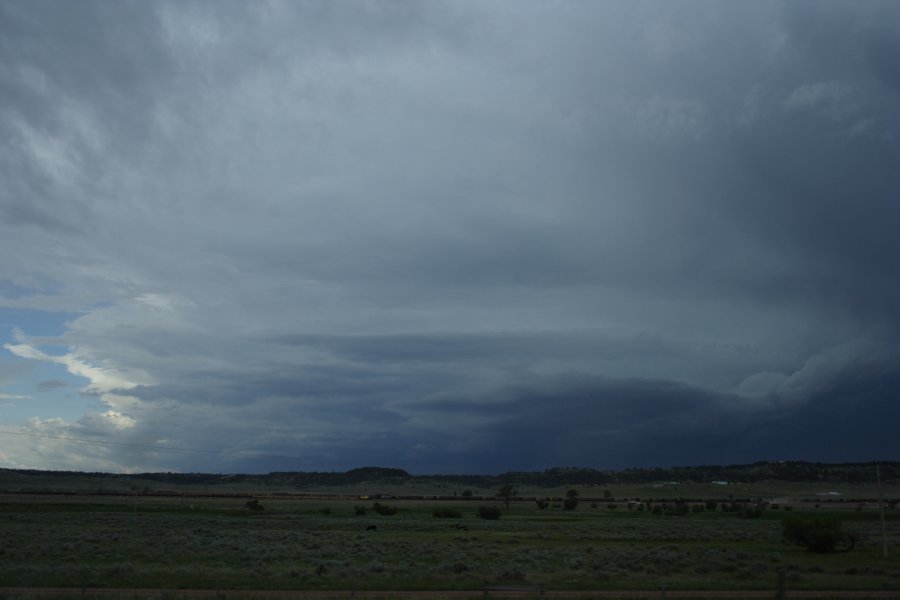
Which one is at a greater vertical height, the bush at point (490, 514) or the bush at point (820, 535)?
the bush at point (820, 535)

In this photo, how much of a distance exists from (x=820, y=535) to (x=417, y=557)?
24.5 m

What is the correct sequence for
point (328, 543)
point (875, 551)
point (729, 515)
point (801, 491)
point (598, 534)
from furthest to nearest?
point (801, 491) < point (729, 515) < point (598, 534) < point (328, 543) < point (875, 551)

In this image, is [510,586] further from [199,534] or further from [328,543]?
[199,534]

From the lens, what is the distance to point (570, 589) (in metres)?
29.5

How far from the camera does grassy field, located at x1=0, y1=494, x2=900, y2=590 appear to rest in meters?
31.7

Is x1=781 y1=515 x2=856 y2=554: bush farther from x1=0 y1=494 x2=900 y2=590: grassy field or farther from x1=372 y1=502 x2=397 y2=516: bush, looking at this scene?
x1=372 y1=502 x2=397 y2=516: bush

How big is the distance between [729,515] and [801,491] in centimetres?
8343

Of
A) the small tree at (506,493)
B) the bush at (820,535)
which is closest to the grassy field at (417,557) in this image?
the bush at (820,535)

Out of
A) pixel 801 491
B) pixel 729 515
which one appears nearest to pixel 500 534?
pixel 729 515

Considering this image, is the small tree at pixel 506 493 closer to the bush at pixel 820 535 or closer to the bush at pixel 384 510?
the bush at pixel 384 510

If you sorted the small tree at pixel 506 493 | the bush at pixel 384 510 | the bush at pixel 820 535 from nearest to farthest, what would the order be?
1. the bush at pixel 820 535
2. the bush at pixel 384 510
3. the small tree at pixel 506 493

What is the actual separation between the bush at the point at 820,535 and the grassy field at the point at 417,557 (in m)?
0.90

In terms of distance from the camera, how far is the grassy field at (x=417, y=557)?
31.7m

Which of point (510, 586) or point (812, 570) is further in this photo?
point (812, 570)
